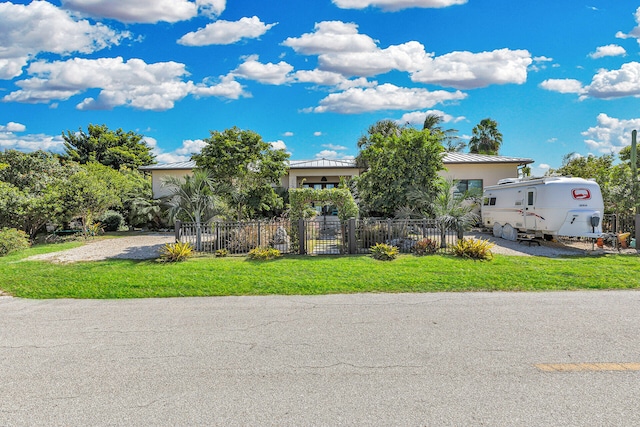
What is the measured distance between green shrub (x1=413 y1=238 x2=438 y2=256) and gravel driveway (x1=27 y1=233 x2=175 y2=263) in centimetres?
826

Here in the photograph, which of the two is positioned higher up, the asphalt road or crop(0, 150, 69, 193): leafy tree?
crop(0, 150, 69, 193): leafy tree

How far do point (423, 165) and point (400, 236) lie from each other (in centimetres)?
457

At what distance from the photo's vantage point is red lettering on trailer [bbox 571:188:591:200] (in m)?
13.6

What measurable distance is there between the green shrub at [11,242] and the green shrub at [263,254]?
8.75 m

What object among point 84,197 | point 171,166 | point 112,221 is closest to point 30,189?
point 84,197

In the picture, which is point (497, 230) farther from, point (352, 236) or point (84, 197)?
point (84, 197)

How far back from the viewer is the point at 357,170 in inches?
979

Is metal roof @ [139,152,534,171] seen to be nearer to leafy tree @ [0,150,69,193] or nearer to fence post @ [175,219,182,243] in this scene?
leafy tree @ [0,150,69,193]

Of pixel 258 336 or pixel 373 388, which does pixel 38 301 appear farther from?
pixel 373 388

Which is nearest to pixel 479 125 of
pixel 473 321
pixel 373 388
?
pixel 473 321

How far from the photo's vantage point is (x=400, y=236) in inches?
527

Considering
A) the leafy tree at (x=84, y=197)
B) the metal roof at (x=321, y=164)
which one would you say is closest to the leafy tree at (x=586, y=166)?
the metal roof at (x=321, y=164)

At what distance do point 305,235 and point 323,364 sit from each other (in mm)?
8576

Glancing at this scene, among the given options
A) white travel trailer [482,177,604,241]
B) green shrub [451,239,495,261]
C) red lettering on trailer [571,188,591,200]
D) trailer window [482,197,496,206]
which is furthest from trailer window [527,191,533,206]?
green shrub [451,239,495,261]
